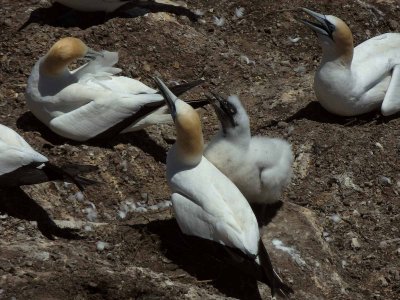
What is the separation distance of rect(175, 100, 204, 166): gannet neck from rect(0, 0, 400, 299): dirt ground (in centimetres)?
57

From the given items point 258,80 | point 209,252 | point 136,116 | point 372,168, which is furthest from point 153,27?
point 209,252

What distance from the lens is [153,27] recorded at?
380 inches

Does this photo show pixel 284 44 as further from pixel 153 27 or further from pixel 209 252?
pixel 209 252

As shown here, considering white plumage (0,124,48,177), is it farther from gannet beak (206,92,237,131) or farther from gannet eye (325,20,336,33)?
gannet eye (325,20,336,33)

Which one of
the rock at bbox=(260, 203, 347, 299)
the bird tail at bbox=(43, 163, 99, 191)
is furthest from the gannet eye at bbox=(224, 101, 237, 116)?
the bird tail at bbox=(43, 163, 99, 191)

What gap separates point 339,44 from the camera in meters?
8.88

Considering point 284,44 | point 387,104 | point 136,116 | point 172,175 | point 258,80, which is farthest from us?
point 284,44

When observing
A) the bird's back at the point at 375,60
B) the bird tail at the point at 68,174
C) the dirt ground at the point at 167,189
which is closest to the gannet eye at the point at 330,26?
the bird's back at the point at 375,60

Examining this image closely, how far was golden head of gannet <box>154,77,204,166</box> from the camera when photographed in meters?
6.65

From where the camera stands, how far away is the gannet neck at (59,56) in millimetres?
8000

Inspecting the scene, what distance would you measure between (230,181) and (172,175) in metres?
0.40

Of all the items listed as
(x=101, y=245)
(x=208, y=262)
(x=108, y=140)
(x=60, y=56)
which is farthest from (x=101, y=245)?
(x=60, y=56)

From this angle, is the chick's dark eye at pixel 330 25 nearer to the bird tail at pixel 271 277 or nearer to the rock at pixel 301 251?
the rock at pixel 301 251

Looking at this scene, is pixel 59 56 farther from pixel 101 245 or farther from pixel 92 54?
pixel 101 245
